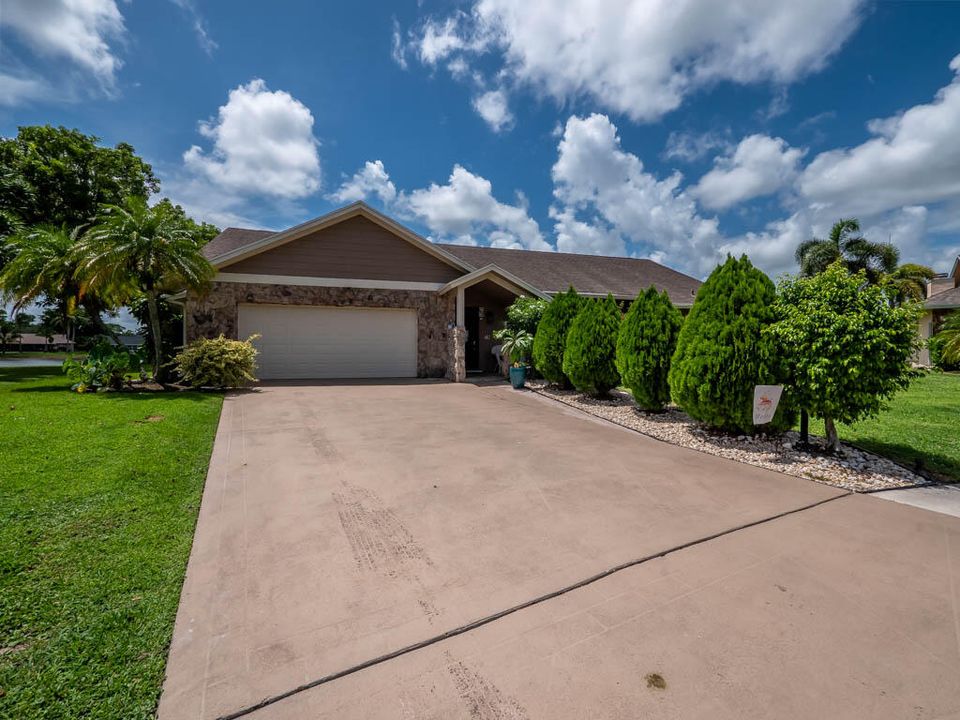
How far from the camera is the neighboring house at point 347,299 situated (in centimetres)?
1217

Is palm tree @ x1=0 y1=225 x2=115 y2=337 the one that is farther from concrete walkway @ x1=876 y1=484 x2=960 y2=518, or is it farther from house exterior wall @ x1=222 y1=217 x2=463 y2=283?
concrete walkway @ x1=876 y1=484 x2=960 y2=518

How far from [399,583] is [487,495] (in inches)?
59.7

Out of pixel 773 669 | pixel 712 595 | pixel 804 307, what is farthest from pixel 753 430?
pixel 773 669

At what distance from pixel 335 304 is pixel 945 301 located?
2868 centimetres

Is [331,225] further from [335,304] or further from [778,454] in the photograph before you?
[778,454]

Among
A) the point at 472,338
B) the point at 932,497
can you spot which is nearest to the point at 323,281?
the point at 472,338

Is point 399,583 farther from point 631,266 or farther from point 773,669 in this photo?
point 631,266

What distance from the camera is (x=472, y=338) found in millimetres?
15594

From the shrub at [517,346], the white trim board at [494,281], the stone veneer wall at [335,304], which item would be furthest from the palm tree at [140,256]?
the shrub at [517,346]

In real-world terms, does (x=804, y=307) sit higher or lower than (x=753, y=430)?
higher

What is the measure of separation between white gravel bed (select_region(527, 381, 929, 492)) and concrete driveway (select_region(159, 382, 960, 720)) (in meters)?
0.54

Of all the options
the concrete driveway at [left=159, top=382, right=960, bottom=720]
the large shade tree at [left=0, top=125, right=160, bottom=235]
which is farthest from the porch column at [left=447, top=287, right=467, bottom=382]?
the large shade tree at [left=0, top=125, right=160, bottom=235]

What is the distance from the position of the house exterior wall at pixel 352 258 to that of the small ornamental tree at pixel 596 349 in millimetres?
6229

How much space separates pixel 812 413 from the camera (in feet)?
17.2
